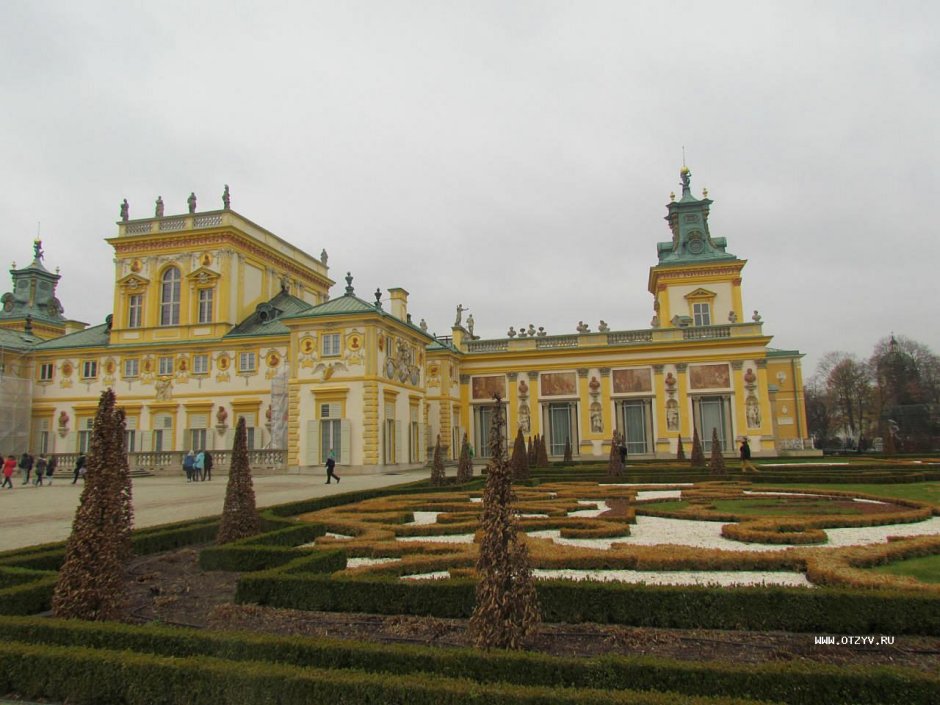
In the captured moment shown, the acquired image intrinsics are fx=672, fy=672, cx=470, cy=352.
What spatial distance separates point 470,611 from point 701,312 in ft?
137

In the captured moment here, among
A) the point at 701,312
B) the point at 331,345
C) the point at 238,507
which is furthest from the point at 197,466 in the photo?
the point at 701,312

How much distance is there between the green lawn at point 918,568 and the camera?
8.14 meters

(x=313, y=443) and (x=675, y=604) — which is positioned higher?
(x=313, y=443)

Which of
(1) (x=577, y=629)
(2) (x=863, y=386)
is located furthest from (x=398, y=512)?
(2) (x=863, y=386)

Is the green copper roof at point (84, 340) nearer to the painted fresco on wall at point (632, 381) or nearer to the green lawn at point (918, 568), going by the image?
the painted fresco on wall at point (632, 381)

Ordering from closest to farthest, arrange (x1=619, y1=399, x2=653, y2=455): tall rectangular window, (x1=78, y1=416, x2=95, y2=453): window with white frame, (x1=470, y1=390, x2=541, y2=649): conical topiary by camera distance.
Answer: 1. (x1=470, y1=390, x2=541, y2=649): conical topiary
2. (x1=78, y1=416, x2=95, y2=453): window with white frame
3. (x1=619, y1=399, x2=653, y2=455): tall rectangular window

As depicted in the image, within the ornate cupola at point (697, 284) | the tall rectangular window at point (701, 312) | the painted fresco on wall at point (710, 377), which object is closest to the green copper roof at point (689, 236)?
the ornate cupola at point (697, 284)

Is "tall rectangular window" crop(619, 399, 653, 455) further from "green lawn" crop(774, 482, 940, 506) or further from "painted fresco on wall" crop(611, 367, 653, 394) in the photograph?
"green lawn" crop(774, 482, 940, 506)

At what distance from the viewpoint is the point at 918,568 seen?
866 centimetres

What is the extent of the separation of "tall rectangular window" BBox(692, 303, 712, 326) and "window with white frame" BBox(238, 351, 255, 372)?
28554 millimetres

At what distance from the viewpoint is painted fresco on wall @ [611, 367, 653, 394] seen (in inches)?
1614

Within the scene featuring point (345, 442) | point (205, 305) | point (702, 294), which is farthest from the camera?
point (702, 294)

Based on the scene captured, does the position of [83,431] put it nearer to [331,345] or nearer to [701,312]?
[331,345]

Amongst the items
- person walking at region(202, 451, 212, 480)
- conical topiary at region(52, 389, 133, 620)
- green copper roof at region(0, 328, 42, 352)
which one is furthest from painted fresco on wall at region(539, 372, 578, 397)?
conical topiary at region(52, 389, 133, 620)
